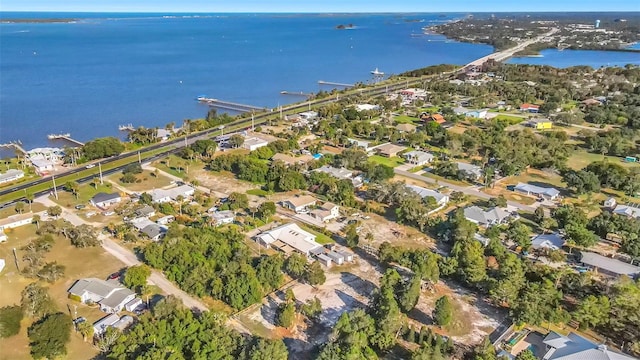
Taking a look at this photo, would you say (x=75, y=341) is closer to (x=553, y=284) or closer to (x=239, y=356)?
(x=239, y=356)

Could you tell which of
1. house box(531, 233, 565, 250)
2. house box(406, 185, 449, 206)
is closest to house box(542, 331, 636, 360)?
house box(531, 233, 565, 250)

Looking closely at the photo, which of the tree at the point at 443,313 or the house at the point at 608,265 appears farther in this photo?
the house at the point at 608,265

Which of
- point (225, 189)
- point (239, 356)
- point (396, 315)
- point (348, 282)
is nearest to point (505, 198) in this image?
point (348, 282)

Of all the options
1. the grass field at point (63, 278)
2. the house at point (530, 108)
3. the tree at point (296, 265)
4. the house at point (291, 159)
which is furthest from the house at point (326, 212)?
the house at point (530, 108)

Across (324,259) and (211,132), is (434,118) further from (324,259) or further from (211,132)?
(324,259)

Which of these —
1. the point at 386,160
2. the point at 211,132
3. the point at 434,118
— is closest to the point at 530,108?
the point at 434,118

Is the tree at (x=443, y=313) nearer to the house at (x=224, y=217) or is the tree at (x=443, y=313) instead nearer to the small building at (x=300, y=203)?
the small building at (x=300, y=203)
